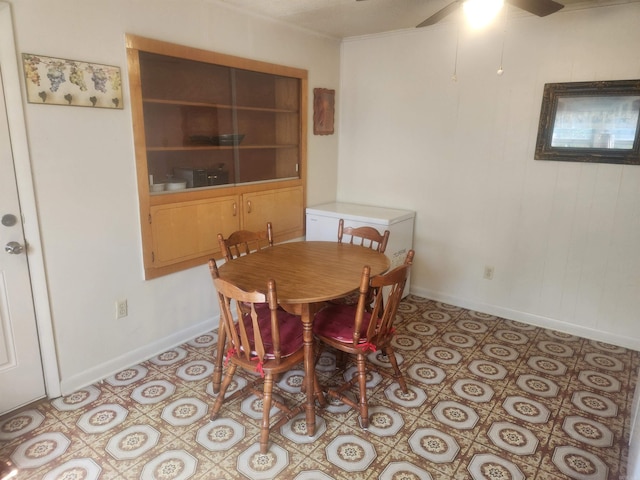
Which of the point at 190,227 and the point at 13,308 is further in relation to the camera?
the point at 190,227

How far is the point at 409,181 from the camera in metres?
3.90

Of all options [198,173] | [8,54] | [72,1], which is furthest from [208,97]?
[8,54]

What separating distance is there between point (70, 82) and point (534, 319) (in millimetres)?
3604

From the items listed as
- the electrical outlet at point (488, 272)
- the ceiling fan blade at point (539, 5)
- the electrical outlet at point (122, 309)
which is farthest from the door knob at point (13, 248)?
the electrical outlet at point (488, 272)

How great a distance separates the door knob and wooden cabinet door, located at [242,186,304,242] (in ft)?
4.98

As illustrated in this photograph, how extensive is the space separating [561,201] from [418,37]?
5.87ft

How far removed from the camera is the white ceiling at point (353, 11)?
9.38 feet

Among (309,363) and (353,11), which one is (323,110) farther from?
(309,363)

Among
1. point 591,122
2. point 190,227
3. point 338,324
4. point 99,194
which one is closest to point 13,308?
point 99,194

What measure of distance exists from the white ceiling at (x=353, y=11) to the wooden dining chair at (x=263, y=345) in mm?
2008

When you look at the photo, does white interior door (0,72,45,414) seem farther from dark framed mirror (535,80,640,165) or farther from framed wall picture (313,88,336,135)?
dark framed mirror (535,80,640,165)

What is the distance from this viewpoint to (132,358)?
2779 millimetres

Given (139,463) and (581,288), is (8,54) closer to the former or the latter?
(139,463)

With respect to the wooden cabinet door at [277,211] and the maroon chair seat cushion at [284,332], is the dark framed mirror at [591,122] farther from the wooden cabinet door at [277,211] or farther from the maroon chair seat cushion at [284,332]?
the maroon chair seat cushion at [284,332]
